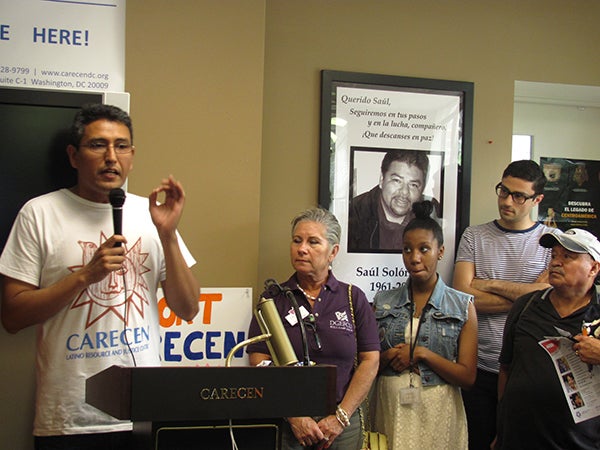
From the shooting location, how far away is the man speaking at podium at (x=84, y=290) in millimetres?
1860

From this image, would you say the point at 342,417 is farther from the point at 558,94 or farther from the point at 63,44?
the point at 558,94

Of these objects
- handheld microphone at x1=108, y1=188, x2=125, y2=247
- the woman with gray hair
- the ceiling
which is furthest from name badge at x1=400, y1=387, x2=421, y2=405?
the ceiling

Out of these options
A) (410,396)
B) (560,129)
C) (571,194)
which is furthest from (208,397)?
(560,129)

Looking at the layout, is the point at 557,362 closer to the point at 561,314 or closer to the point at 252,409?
the point at 561,314

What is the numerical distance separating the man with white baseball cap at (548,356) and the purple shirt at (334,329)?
569 millimetres

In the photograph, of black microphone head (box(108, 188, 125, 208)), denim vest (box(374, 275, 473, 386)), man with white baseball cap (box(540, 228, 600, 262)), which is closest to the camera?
black microphone head (box(108, 188, 125, 208))

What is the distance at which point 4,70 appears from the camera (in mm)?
2613

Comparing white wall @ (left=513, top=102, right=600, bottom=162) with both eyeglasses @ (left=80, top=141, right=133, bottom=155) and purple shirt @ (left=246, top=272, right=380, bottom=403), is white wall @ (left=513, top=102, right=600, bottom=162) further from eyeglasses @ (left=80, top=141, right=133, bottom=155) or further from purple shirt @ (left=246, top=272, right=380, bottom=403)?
eyeglasses @ (left=80, top=141, right=133, bottom=155)

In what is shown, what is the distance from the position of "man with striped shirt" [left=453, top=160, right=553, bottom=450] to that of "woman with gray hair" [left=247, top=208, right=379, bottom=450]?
2.34 feet

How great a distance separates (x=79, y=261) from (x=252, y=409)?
0.85m

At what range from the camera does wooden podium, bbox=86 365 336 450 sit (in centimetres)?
125

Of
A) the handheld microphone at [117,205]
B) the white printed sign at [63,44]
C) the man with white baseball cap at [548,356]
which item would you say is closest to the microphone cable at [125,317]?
the handheld microphone at [117,205]

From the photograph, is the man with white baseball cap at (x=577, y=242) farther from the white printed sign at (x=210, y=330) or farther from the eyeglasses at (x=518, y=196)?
the white printed sign at (x=210, y=330)

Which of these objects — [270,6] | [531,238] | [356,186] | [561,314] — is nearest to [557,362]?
[561,314]
